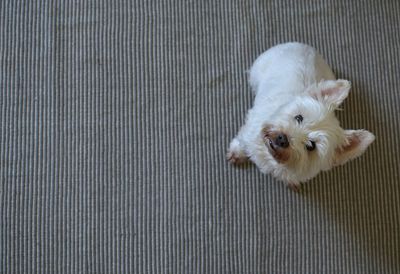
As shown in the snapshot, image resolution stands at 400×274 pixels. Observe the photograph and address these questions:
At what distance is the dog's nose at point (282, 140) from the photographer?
1.31 metres

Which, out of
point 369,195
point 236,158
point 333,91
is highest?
point 333,91

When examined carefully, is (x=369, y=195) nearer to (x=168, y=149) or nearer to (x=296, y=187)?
(x=296, y=187)

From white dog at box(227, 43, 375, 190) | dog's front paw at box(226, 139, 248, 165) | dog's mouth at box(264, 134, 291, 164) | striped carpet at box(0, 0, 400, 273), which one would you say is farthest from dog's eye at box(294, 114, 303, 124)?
striped carpet at box(0, 0, 400, 273)

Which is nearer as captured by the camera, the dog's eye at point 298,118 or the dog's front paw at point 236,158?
the dog's eye at point 298,118

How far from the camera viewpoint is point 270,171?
1.58 metres

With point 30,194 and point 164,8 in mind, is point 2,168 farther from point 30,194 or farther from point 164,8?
point 164,8

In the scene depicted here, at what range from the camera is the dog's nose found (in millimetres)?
1313

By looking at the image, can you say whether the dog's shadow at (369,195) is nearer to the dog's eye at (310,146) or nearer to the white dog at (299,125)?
the white dog at (299,125)

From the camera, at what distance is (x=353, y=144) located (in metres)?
1.42

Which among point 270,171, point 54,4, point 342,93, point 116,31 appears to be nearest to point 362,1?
point 342,93

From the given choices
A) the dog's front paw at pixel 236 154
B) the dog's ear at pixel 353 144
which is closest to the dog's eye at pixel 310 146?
the dog's ear at pixel 353 144

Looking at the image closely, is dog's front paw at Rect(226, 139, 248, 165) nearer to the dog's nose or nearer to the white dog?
the white dog

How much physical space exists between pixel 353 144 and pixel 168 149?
0.79 m

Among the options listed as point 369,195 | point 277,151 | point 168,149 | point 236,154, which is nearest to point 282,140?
point 277,151
